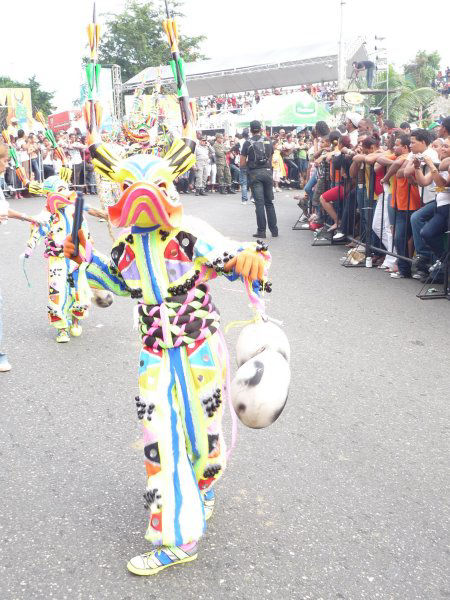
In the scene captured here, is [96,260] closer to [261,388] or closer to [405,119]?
[261,388]

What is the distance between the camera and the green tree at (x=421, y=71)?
32344 mm

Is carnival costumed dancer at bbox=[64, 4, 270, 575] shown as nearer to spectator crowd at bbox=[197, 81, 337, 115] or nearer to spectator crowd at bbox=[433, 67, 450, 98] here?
spectator crowd at bbox=[433, 67, 450, 98]

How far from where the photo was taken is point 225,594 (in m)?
2.94

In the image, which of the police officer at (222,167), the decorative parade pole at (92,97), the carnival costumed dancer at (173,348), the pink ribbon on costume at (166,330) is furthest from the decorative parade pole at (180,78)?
the police officer at (222,167)

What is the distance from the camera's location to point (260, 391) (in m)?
2.71

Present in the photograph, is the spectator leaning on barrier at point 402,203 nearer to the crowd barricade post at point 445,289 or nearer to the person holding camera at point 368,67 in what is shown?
the crowd barricade post at point 445,289

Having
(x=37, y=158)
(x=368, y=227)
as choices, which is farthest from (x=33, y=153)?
(x=368, y=227)

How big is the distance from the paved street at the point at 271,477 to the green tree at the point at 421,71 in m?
22.4

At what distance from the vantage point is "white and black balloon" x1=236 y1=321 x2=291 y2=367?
2905mm

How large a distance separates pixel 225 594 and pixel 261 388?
925 mm

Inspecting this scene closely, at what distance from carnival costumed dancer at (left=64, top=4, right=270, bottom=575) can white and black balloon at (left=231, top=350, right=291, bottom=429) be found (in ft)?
1.21

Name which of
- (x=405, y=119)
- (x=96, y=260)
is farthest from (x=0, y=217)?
(x=405, y=119)

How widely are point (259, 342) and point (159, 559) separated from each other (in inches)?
42.2

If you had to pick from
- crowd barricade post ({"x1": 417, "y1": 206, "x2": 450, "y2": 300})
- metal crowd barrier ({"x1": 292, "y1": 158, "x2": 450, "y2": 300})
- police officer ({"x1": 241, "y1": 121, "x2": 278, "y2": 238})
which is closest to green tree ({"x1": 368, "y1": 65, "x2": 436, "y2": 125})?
police officer ({"x1": 241, "y1": 121, "x2": 278, "y2": 238})
